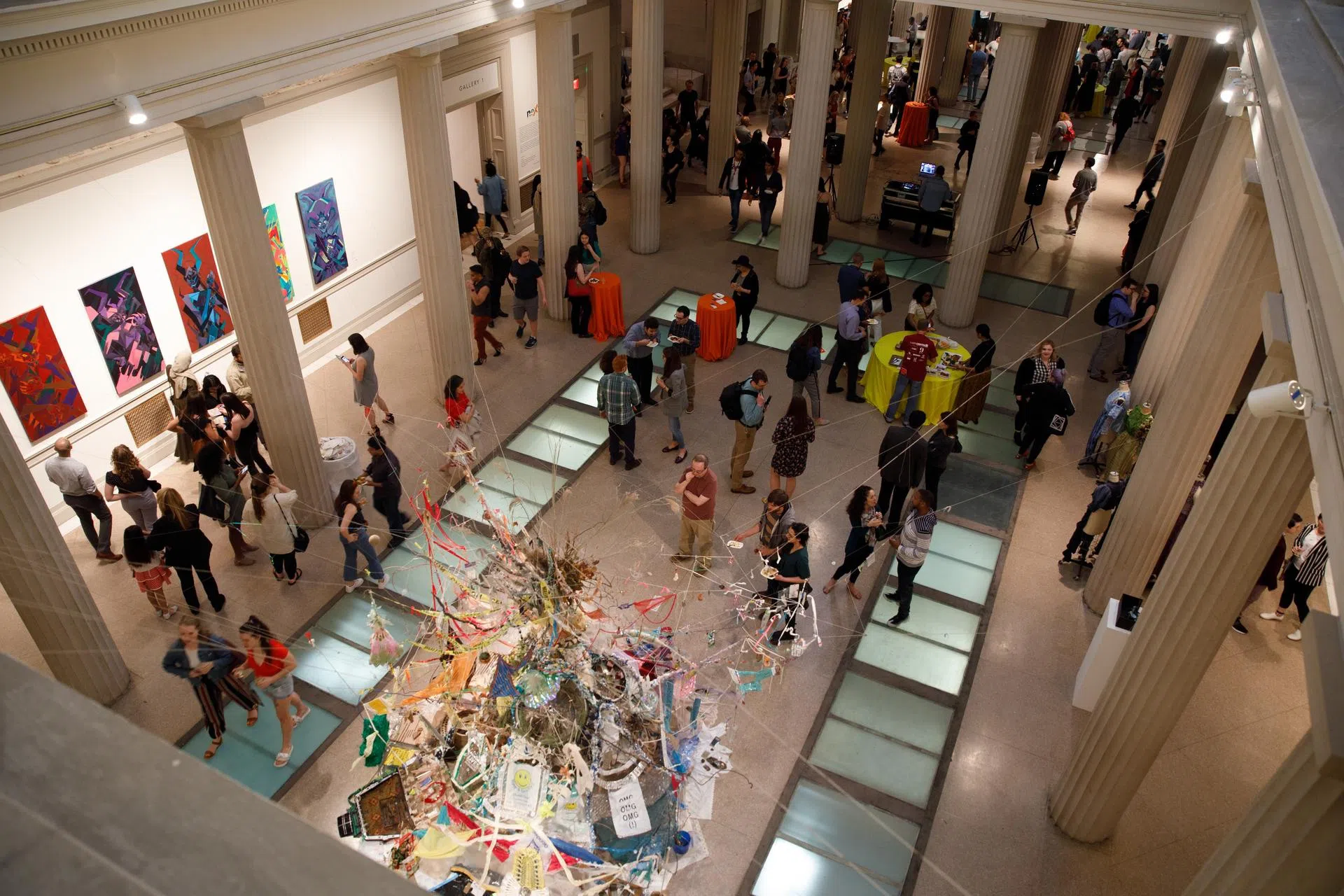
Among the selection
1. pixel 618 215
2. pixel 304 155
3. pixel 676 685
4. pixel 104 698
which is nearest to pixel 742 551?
pixel 676 685

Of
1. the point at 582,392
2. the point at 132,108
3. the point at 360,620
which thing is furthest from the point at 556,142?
the point at 360,620

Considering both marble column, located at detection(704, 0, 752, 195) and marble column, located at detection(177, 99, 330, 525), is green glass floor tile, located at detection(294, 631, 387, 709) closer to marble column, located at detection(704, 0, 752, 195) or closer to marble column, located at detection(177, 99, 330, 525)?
marble column, located at detection(177, 99, 330, 525)

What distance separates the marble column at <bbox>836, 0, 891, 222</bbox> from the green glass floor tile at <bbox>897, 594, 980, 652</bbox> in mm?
9026

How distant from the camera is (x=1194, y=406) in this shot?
23.3 ft

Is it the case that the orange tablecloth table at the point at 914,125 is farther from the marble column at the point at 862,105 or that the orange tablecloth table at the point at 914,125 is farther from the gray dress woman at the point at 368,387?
the gray dress woman at the point at 368,387

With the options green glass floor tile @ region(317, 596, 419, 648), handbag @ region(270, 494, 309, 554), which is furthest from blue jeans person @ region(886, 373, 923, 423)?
handbag @ region(270, 494, 309, 554)

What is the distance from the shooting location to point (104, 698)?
7.21m

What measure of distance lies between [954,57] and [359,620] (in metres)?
19.9

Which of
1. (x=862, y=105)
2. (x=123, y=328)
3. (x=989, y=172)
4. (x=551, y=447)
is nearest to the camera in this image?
(x=123, y=328)

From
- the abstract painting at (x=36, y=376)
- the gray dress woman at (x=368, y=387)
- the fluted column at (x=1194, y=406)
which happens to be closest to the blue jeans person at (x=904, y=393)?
the fluted column at (x=1194, y=406)

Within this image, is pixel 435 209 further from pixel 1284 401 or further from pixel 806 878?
pixel 1284 401

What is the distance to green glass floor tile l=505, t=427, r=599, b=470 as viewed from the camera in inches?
397

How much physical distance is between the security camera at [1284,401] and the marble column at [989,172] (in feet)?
27.6

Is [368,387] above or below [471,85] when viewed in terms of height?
below
